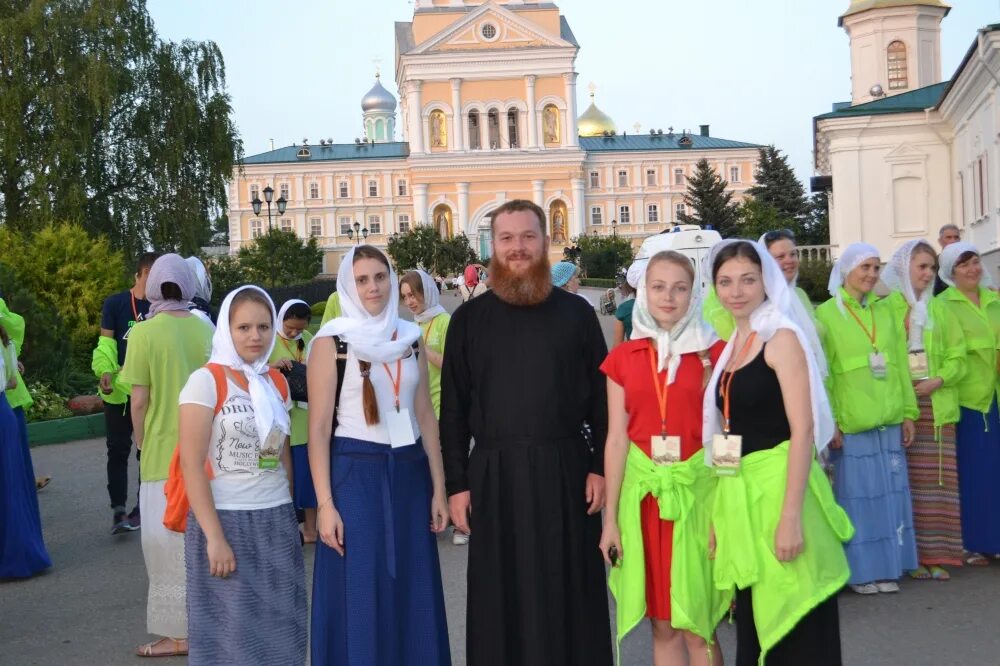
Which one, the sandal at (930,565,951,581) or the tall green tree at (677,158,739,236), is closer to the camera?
the sandal at (930,565,951,581)

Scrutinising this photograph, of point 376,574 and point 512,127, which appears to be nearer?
point 376,574

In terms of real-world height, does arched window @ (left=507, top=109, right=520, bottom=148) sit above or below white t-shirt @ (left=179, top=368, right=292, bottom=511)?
above

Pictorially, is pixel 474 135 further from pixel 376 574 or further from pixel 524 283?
pixel 376 574

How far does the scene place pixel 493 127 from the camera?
9188 cm

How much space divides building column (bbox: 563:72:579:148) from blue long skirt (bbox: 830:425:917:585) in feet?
278

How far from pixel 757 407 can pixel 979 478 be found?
367 cm

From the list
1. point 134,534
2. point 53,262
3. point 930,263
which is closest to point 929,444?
point 930,263

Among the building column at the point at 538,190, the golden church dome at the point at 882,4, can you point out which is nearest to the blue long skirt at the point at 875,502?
the golden church dome at the point at 882,4

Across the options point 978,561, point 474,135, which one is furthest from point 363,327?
point 474,135

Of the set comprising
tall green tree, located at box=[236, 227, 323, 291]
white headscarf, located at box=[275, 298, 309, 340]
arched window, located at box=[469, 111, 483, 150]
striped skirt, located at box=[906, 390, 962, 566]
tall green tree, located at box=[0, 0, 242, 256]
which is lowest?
striped skirt, located at box=[906, 390, 962, 566]

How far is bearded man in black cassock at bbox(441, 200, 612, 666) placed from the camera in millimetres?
4688

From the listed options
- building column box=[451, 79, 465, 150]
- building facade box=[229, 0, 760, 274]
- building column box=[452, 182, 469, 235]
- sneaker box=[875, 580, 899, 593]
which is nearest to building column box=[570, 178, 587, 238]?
building facade box=[229, 0, 760, 274]

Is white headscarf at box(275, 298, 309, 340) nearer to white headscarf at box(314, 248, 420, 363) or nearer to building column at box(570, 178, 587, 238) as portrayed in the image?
white headscarf at box(314, 248, 420, 363)

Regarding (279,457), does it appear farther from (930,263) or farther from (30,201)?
(30,201)
